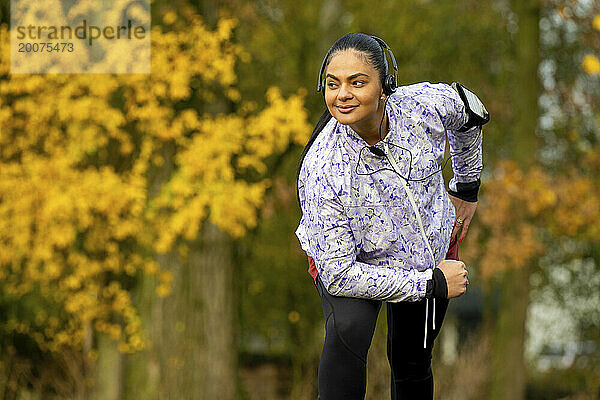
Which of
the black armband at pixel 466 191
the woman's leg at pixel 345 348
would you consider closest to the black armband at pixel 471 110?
the black armband at pixel 466 191

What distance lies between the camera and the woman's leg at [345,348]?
Result: 2.35 m

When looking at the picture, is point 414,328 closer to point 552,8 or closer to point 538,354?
point 552,8

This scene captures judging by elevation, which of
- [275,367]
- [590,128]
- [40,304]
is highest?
[590,128]

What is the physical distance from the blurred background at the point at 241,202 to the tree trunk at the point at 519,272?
0.07ft

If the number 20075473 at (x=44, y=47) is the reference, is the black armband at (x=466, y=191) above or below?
below

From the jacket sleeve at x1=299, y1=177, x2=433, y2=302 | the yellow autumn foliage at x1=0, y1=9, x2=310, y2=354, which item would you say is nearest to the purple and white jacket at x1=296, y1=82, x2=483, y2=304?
the jacket sleeve at x1=299, y1=177, x2=433, y2=302

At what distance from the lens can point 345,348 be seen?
235cm

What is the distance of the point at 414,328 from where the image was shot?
8.54ft

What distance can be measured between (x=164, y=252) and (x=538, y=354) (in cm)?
540

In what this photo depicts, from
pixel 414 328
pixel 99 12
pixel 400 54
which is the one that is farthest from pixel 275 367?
pixel 414 328

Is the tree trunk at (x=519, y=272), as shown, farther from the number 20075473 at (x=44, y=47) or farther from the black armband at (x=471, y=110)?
the black armband at (x=471, y=110)

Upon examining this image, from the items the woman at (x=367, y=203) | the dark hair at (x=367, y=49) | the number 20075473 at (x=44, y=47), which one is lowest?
the woman at (x=367, y=203)

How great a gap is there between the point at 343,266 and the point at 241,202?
4804 mm

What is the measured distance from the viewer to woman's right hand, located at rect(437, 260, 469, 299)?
2338mm
